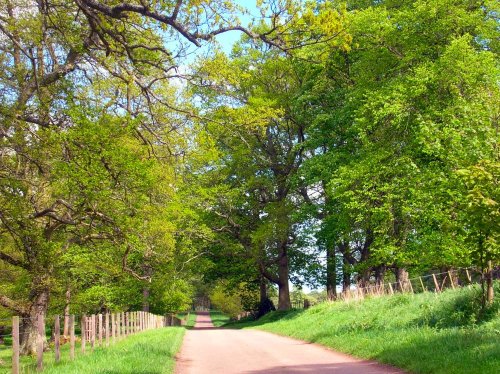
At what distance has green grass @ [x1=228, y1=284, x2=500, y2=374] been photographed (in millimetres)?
8820

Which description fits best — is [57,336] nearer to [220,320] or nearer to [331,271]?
[331,271]

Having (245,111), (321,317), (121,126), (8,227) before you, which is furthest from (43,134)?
(321,317)

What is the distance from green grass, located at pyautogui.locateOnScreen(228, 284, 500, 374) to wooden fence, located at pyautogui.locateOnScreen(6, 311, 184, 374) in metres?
7.29

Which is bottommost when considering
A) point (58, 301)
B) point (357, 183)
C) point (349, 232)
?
point (58, 301)

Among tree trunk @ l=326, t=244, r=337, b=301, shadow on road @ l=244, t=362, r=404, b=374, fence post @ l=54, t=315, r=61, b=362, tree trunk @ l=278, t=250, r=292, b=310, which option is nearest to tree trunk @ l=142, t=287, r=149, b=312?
tree trunk @ l=278, t=250, r=292, b=310

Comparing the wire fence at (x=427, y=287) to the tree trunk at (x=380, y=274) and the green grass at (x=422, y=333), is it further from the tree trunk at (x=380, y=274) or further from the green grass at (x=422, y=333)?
the tree trunk at (x=380, y=274)

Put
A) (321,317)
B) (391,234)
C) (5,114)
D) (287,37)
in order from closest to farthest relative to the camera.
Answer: (287,37)
(5,114)
(321,317)
(391,234)

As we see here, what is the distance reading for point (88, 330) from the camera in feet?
59.3

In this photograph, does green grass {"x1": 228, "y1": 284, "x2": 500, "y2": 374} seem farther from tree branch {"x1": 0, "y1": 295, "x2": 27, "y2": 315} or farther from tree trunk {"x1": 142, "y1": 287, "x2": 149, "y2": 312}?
tree trunk {"x1": 142, "y1": 287, "x2": 149, "y2": 312}

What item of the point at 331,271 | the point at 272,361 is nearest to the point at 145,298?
the point at 331,271

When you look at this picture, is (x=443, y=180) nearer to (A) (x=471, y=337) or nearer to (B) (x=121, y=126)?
(A) (x=471, y=337)

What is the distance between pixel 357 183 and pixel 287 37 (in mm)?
17845

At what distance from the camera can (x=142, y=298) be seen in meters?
41.2

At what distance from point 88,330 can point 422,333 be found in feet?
38.2
